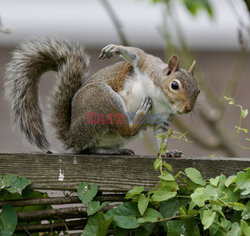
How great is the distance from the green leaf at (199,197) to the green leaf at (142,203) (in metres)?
0.16

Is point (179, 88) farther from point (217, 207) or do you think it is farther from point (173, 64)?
point (217, 207)

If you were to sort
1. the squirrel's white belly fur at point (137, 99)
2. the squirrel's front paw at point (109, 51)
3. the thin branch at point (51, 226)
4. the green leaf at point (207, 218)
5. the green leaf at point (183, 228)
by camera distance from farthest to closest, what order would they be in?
the squirrel's white belly fur at point (137, 99), the squirrel's front paw at point (109, 51), the thin branch at point (51, 226), the green leaf at point (183, 228), the green leaf at point (207, 218)

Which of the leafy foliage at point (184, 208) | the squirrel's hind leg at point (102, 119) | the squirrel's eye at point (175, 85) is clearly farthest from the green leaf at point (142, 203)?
the squirrel's eye at point (175, 85)

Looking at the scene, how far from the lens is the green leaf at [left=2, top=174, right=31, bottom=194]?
64.3 inches

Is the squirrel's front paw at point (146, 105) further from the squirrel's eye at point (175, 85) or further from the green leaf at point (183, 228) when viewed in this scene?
the green leaf at point (183, 228)

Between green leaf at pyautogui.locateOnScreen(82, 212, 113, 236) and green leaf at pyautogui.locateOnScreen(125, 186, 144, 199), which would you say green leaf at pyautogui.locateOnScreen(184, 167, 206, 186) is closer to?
green leaf at pyautogui.locateOnScreen(125, 186, 144, 199)

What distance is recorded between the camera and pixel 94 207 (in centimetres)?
162

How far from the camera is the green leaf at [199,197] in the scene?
1497 mm

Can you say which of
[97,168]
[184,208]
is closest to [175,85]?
[97,168]

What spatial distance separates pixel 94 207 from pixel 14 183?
0.27 metres

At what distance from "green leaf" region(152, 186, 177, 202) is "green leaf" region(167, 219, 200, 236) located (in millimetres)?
74

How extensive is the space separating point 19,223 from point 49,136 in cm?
68

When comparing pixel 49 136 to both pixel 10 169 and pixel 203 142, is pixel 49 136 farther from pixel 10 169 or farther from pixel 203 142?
pixel 203 142

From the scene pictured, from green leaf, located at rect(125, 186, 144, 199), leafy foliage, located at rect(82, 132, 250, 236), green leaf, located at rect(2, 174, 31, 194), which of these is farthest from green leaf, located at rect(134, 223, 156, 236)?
green leaf, located at rect(2, 174, 31, 194)
